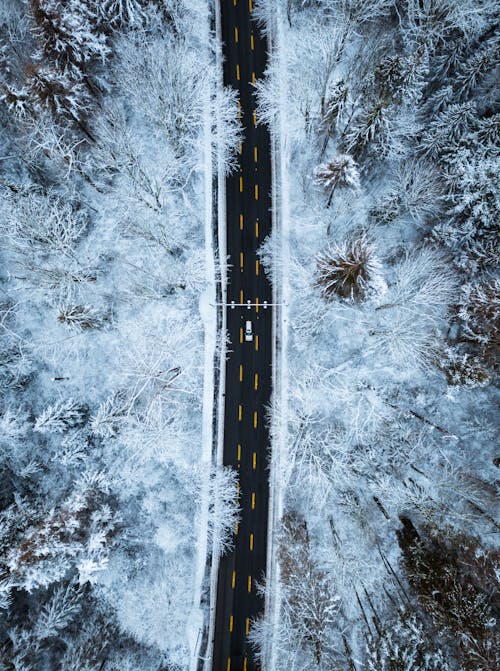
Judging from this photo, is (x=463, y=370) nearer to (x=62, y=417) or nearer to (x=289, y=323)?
(x=289, y=323)

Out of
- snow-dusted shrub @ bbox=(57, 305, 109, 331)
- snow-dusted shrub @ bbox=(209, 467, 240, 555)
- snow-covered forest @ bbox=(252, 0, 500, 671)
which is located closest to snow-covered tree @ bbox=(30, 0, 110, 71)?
snow-covered forest @ bbox=(252, 0, 500, 671)

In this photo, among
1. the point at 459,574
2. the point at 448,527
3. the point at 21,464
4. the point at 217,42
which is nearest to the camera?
the point at 459,574

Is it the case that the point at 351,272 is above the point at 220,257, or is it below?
below

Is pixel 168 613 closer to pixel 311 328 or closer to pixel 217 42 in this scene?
pixel 311 328

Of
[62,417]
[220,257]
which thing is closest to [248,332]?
[220,257]

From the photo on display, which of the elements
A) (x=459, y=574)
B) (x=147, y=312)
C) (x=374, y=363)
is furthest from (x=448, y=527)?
(x=147, y=312)

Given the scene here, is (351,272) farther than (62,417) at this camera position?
No
